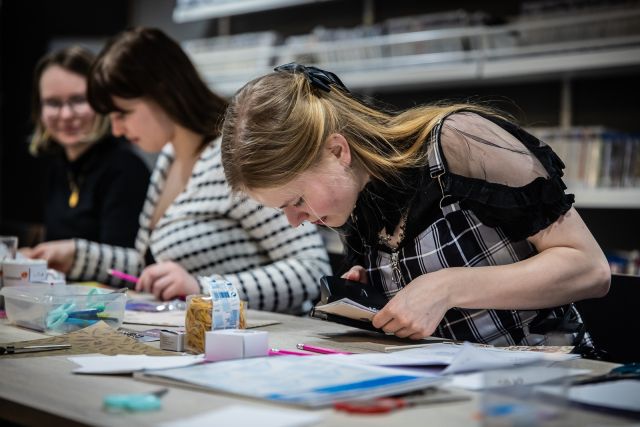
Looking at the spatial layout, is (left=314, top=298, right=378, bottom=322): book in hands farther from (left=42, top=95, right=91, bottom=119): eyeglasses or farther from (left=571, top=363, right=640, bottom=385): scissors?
(left=42, top=95, right=91, bottom=119): eyeglasses

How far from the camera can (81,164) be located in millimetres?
3104

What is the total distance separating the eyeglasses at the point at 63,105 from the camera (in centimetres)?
316

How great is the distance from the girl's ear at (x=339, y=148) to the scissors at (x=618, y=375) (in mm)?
577

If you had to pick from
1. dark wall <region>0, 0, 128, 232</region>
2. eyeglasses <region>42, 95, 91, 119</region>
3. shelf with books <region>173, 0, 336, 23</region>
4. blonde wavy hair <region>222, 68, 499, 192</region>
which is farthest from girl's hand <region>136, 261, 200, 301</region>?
dark wall <region>0, 0, 128, 232</region>

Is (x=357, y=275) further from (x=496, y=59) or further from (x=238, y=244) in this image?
(x=496, y=59)

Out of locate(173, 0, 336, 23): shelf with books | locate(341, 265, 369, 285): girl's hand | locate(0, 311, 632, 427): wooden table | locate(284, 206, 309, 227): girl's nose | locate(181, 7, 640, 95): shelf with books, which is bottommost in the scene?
locate(0, 311, 632, 427): wooden table

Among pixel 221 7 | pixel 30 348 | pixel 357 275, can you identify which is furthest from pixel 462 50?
pixel 30 348

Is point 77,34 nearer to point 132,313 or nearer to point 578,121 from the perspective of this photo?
point 578,121

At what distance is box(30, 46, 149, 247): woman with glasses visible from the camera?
290cm

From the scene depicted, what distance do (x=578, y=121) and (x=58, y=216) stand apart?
1.96 meters

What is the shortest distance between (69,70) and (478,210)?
2.08 meters

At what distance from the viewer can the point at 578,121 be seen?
3326 millimetres

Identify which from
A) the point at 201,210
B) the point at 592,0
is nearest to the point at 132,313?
the point at 201,210

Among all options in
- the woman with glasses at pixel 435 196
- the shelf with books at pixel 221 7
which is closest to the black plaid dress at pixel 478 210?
the woman with glasses at pixel 435 196
